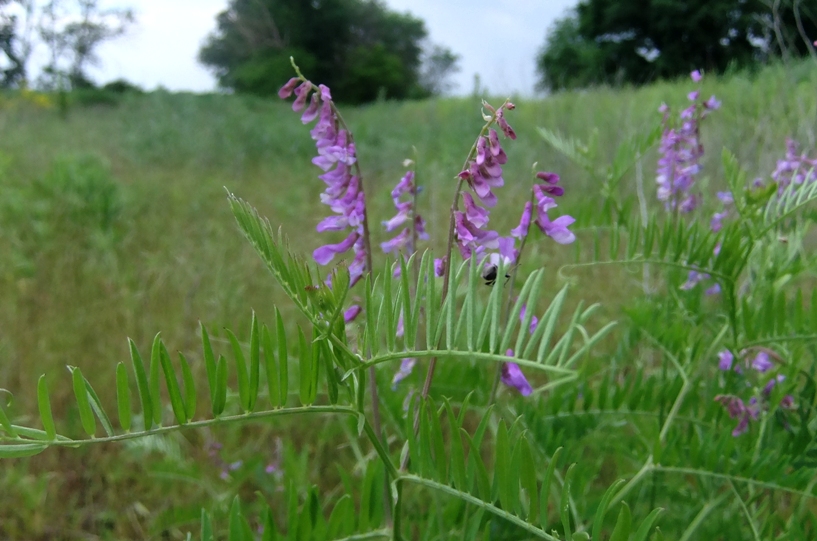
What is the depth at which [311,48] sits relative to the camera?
1703 cm

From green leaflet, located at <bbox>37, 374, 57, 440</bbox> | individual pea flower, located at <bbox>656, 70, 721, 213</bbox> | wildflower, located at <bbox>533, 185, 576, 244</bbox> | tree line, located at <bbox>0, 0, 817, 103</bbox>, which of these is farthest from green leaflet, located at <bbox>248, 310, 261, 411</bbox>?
tree line, located at <bbox>0, 0, 817, 103</bbox>

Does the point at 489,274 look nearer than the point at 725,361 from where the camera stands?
Yes

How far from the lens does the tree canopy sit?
13534 millimetres

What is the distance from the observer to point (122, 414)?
0.37 metres

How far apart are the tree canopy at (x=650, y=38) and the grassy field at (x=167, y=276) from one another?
33.0 ft

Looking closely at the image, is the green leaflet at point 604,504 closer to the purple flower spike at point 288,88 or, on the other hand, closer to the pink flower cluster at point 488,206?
the pink flower cluster at point 488,206

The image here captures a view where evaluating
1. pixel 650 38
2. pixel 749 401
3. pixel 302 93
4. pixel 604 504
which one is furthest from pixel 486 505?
pixel 650 38

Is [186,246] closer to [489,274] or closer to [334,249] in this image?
[334,249]

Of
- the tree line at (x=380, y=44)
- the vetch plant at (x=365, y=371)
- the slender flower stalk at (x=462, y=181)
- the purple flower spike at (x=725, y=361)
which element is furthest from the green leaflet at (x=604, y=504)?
the tree line at (x=380, y=44)

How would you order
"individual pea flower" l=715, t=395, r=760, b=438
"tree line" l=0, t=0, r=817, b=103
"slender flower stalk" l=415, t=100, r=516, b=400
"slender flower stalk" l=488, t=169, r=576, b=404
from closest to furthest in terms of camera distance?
"slender flower stalk" l=415, t=100, r=516, b=400
"slender flower stalk" l=488, t=169, r=576, b=404
"individual pea flower" l=715, t=395, r=760, b=438
"tree line" l=0, t=0, r=817, b=103

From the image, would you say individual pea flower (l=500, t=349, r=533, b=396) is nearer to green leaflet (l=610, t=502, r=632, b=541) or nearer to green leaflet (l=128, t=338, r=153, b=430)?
green leaflet (l=610, t=502, r=632, b=541)

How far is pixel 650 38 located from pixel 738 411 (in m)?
17.5

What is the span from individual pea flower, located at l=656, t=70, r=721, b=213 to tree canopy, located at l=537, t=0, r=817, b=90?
40.1ft

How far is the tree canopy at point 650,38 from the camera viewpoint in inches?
533
